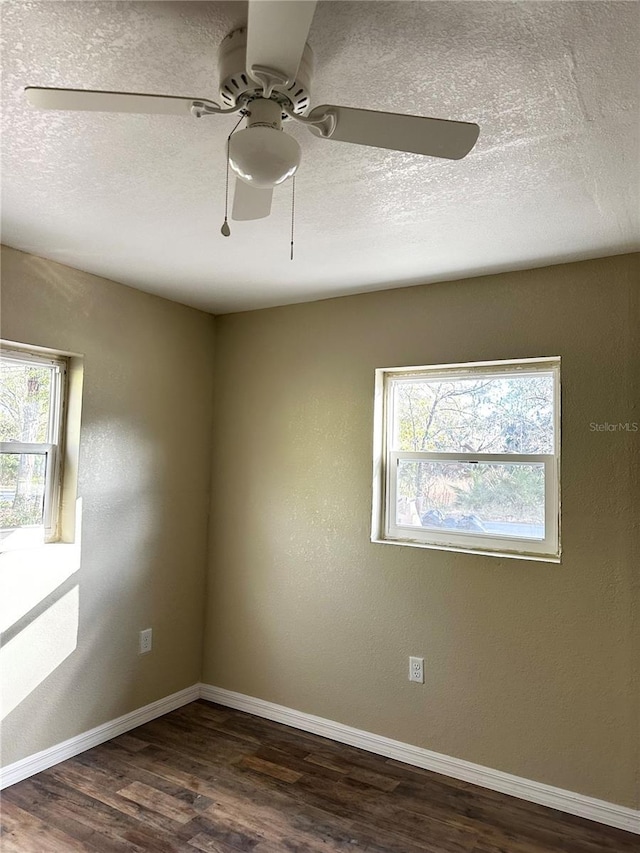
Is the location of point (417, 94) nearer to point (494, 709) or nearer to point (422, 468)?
point (422, 468)

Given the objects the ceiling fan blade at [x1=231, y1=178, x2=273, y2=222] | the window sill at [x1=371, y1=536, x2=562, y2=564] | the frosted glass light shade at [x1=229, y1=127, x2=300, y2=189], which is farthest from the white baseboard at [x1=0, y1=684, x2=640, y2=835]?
the frosted glass light shade at [x1=229, y1=127, x2=300, y2=189]

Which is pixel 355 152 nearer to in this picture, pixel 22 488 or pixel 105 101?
pixel 105 101

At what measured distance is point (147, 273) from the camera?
3170 millimetres

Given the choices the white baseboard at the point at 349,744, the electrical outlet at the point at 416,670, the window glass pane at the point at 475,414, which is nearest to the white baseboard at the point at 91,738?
the white baseboard at the point at 349,744

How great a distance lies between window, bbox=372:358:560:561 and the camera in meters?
2.96

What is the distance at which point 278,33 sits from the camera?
3.76 feet

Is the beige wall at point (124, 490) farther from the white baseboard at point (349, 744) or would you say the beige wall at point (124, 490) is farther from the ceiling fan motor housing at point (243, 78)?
A: the ceiling fan motor housing at point (243, 78)

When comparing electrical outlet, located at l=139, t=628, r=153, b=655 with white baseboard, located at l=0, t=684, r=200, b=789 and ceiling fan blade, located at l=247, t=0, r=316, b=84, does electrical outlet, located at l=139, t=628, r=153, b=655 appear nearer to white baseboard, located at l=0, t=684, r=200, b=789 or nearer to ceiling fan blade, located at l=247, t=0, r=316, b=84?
white baseboard, located at l=0, t=684, r=200, b=789

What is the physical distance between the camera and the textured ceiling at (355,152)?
4.51 ft

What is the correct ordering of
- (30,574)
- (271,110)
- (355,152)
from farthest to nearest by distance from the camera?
(30,574), (355,152), (271,110)

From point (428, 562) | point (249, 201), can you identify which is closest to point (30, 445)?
point (249, 201)

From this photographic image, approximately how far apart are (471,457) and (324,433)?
841mm

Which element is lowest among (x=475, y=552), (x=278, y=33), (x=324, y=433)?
(x=475, y=552)

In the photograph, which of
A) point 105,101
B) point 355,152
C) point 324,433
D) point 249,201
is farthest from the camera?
point 324,433
